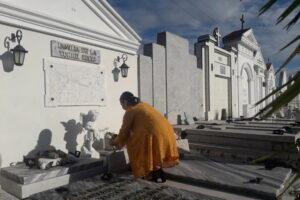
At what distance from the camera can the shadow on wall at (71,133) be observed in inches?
225

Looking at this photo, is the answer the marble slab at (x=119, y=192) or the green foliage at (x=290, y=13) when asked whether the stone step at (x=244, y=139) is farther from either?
the green foliage at (x=290, y=13)

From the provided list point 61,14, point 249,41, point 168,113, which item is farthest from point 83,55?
point 249,41

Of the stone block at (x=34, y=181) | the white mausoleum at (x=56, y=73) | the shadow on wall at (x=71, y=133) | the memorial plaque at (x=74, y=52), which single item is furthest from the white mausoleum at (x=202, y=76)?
the stone block at (x=34, y=181)

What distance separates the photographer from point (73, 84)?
19.1 feet

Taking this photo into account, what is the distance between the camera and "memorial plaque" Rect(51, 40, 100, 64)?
5.43 m

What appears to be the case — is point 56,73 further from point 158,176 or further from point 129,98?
point 158,176

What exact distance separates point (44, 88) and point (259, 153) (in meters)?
5.08

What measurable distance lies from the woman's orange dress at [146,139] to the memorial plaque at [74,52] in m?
2.20

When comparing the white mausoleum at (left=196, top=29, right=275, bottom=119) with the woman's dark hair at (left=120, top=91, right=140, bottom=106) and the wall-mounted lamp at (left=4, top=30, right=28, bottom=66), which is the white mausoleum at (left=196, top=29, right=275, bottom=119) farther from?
the wall-mounted lamp at (left=4, top=30, right=28, bottom=66)

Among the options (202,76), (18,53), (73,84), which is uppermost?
(202,76)

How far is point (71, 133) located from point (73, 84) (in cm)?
110

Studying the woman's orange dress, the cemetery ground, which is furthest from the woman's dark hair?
the cemetery ground

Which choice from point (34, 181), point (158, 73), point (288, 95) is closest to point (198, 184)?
point (34, 181)

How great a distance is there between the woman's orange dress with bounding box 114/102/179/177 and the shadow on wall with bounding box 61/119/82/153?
69.4 inches
